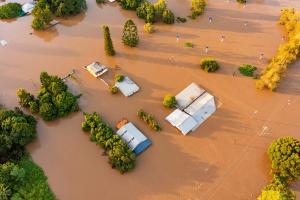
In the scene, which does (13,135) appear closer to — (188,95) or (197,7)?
(188,95)

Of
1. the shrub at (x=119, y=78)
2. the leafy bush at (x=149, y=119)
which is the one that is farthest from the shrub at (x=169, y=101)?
the shrub at (x=119, y=78)

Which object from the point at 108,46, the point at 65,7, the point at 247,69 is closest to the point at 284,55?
the point at 247,69

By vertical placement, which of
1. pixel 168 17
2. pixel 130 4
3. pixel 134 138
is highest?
pixel 130 4

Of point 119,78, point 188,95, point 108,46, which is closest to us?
point 188,95

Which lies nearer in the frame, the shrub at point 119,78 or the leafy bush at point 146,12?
the shrub at point 119,78

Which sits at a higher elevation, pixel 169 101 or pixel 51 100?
pixel 169 101

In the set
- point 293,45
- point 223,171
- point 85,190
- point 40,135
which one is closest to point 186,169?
point 223,171

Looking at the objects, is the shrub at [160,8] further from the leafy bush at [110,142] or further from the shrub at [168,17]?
the leafy bush at [110,142]
